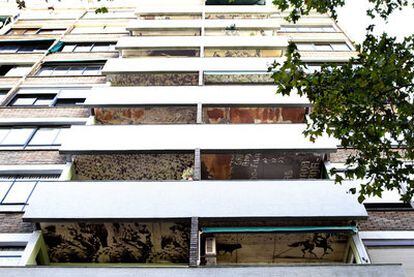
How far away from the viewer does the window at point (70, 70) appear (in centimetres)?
1905

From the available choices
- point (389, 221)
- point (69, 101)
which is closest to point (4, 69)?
point (69, 101)

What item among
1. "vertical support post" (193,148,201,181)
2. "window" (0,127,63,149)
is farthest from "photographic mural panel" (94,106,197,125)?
"vertical support post" (193,148,201,181)

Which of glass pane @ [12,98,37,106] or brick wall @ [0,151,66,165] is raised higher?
glass pane @ [12,98,37,106]

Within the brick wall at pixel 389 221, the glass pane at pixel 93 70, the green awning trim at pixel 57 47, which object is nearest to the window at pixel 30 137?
the glass pane at pixel 93 70

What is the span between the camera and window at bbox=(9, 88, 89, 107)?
1653 cm

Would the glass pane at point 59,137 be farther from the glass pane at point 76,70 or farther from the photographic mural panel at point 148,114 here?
the glass pane at point 76,70

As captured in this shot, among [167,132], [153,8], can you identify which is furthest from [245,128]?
Answer: [153,8]

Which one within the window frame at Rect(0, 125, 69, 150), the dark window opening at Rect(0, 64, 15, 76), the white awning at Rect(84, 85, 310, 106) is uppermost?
the dark window opening at Rect(0, 64, 15, 76)

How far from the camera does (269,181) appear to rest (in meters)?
9.70

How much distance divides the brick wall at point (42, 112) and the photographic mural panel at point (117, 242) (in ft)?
20.7

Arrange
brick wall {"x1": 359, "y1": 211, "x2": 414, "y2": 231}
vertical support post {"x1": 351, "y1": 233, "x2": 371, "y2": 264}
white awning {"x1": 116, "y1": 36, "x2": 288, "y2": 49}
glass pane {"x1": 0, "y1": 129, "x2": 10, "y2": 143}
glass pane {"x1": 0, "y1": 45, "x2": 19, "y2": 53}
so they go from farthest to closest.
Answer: glass pane {"x1": 0, "y1": 45, "x2": 19, "y2": 53} → white awning {"x1": 116, "y1": 36, "x2": 288, "y2": 49} → glass pane {"x1": 0, "y1": 129, "x2": 10, "y2": 143} → brick wall {"x1": 359, "y1": 211, "x2": 414, "y2": 231} → vertical support post {"x1": 351, "y1": 233, "x2": 371, "y2": 264}

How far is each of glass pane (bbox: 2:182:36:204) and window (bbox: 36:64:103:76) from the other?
800 cm

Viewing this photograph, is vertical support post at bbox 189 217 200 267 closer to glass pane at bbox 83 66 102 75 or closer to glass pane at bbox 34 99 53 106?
glass pane at bbox 34 99 53 106

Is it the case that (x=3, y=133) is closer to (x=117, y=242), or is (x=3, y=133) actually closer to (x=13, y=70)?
(x=13, y=70)
